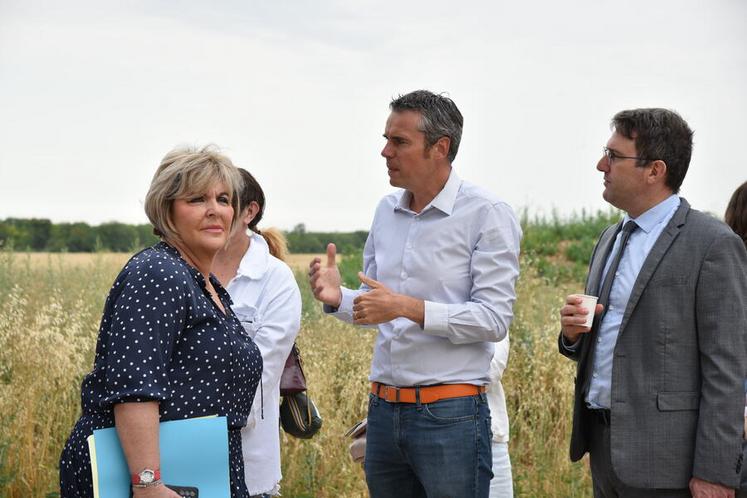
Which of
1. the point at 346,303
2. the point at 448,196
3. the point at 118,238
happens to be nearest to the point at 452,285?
the point at 448,196

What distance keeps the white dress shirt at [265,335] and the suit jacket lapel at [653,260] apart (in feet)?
4.15

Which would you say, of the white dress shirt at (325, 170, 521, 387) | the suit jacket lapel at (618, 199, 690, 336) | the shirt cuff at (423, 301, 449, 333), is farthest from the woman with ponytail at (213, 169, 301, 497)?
the suit jacket lapel at (618, 199, 690, 336)

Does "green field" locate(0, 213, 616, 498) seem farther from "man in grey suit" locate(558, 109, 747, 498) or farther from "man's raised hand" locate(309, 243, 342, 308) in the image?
"man in grey suit" locate(558, 109, 747, 498)

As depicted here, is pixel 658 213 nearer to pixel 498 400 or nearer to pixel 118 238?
pixel 498 400

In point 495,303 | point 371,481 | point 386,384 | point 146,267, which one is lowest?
point 371,481

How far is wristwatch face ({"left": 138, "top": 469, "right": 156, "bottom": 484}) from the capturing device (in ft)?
7.52

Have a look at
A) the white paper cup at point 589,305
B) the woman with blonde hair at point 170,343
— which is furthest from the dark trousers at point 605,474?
the woman with blonde hair at point 170,343

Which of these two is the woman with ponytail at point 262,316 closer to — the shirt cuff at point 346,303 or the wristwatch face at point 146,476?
the shirt cuff at point 346,303

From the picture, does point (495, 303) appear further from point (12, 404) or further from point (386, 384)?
point (12, 404)

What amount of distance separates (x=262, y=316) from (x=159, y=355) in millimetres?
1169

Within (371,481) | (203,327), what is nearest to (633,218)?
(371,481)

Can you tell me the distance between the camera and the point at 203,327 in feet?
8.13

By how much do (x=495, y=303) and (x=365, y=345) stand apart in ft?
10.7

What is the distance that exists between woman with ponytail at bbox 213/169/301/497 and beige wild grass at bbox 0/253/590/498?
162 centimetres
